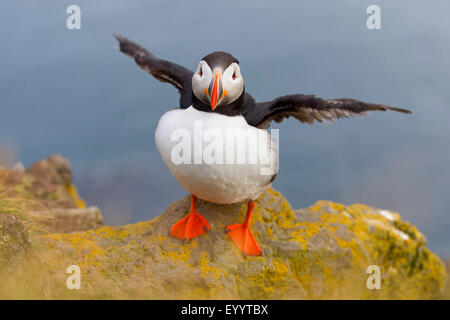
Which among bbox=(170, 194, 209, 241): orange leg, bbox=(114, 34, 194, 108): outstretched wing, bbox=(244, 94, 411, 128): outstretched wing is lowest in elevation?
bbox=(170, 194, 209, 241): orange leg

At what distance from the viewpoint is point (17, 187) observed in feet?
15.9

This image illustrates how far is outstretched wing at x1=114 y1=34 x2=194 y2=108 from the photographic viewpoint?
5651 mm

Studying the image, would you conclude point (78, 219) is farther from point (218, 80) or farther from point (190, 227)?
point (218, 80)

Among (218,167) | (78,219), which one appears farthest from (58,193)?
(218,167)

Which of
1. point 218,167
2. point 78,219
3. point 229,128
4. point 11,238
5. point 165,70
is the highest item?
point 165,70

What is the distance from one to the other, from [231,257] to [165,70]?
274 centimetres

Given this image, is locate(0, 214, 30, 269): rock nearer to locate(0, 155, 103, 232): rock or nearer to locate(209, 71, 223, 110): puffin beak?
locate(209, 71, 223, 110): puffin beak

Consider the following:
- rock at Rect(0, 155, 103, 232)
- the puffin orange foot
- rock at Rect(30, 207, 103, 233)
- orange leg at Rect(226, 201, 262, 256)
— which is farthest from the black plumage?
rock at Rect(30, 207, 103, 233)

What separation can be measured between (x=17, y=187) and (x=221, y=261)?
8.14 feet

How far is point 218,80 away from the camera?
4.53 metres

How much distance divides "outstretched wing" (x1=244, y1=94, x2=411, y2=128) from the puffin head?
50cm

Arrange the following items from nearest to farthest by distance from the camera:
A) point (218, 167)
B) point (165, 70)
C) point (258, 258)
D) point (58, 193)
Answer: point (218, 167)
point (258, 258)
point (165, 70)
point (58, 193)
